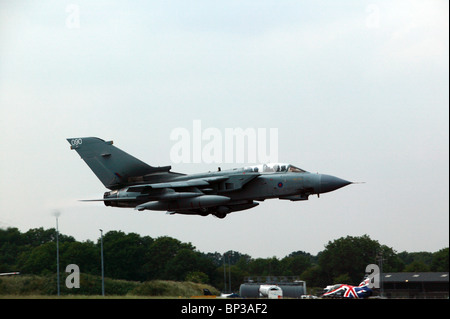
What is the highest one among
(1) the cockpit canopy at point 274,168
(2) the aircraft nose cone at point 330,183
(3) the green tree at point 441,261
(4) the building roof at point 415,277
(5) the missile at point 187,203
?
(1) the cockpit canopy at point 274,168

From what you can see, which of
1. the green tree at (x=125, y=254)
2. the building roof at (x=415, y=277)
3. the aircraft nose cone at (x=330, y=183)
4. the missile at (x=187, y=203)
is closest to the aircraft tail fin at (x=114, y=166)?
the missile at (x=187, y=203)

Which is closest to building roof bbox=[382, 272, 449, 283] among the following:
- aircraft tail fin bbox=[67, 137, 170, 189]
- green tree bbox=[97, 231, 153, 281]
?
green tree bbox=[97, 231, 153, 281]

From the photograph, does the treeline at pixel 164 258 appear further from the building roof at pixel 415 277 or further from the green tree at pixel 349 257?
the building roof at pixel 415 277

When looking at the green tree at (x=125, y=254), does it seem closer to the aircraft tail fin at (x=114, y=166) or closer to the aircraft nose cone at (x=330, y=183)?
the aircraft tail fin at (x=114, y=166)

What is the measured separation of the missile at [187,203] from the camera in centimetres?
3219

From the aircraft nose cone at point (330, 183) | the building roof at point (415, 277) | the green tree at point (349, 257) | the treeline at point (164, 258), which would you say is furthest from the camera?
the building roof at point (415, 277)

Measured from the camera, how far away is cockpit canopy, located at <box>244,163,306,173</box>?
108 ft

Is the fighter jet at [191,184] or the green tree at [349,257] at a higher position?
the fighter jet at [191,184]

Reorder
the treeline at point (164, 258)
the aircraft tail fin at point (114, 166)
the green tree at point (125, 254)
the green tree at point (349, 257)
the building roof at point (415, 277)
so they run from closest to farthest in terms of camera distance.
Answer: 1. the aircraft tail fin at point (114, 166)
2. the treeline at point (164, 258)
3. the green tree at point (125, 254)
4. the green tree at point (349, 257)
5. the building roof at point (415, 277)

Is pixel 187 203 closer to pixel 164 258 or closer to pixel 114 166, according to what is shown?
pixel 114 166

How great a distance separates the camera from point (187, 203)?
32844mm

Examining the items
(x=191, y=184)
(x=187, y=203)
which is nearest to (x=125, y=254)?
(x=191, y=184)

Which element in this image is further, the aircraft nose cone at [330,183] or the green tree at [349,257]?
the green tree at [349,257]
